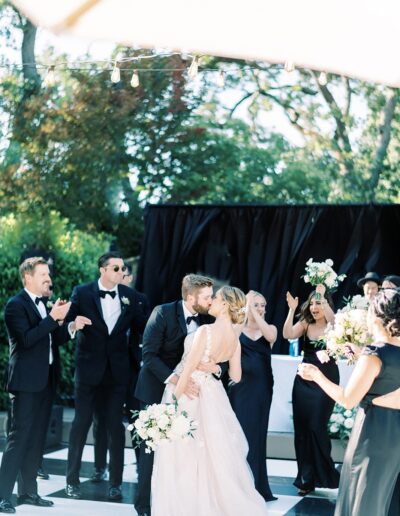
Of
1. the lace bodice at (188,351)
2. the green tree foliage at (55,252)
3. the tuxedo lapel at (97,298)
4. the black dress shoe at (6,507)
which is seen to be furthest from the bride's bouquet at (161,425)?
the green tree foliage at (55,252)

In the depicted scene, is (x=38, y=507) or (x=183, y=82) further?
(x=183, y=82)

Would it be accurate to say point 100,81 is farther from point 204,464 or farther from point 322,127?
point 204,464

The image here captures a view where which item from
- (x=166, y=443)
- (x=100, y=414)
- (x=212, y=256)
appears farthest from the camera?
(x=212, y=256)

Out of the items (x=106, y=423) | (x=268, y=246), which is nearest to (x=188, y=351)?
(x=106, y=423)

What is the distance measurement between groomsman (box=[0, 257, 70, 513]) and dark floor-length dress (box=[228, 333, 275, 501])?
1.44m

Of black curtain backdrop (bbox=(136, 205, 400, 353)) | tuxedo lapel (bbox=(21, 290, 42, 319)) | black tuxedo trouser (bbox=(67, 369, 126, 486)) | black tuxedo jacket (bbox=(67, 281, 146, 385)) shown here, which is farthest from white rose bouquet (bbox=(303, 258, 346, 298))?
black curtain backdrop (bbox=(136, 205, 400, 353))

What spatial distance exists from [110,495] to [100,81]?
9787 millimetres

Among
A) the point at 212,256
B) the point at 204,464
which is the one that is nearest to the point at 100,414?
the point at 204,464

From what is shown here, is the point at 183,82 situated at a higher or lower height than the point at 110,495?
higher

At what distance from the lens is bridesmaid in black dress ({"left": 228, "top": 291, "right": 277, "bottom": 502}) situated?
21.3 feet

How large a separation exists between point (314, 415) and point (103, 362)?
1.66 m

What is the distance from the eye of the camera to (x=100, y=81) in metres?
14.9

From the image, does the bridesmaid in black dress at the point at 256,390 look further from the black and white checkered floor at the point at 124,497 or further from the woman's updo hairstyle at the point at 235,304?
the woman's updo hairstyle at the point at 235,304

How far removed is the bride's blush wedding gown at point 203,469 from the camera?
5.19m
